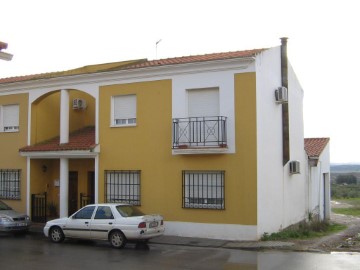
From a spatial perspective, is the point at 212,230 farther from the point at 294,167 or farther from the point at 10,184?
the point at 10,184

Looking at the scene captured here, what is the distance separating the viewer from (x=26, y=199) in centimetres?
1997

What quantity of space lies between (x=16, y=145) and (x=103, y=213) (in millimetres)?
7959

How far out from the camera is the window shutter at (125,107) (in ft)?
57.9

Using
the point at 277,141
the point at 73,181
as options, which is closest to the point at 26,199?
the point at 73,181

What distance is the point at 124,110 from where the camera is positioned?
58.4 ft

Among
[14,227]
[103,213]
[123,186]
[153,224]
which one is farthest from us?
[123,186]

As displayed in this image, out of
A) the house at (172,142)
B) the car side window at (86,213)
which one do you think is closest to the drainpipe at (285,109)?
the house at (172,142)

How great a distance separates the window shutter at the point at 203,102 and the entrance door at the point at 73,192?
23.4 feet

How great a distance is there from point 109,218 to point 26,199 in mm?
7290

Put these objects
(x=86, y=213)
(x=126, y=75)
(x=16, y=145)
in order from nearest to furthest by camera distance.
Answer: (x=86, y=213), (x=126, y=75), (x=16, y=145)

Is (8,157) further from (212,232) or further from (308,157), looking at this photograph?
(308,157)

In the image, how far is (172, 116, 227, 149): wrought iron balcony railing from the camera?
613 inches

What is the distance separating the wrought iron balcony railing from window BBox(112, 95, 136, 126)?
6.69ft

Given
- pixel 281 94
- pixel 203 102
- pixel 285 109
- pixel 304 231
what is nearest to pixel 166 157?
pixel 203 102
